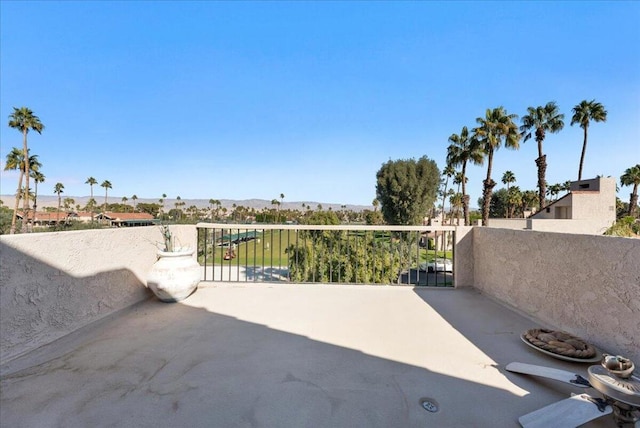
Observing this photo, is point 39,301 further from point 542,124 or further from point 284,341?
point 542,124

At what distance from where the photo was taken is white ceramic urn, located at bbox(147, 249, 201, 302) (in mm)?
3053

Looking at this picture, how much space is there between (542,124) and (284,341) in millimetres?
23434

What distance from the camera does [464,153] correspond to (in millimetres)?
19297

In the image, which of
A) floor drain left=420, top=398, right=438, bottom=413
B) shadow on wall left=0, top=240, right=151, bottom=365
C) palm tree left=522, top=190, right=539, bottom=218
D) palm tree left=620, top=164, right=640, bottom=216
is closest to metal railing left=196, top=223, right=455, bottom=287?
shadow on wall left=0, top=240, right=151, bottom=365

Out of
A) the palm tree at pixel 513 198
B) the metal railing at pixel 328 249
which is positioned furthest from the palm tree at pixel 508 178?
the metal railing at pixel 328 249

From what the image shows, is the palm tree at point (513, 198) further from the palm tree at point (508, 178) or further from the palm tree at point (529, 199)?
the palm tree at point (529, 199)

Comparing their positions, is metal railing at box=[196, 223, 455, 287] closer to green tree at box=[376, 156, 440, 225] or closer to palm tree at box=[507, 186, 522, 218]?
green tree at box=[376, 156, 440, 225]

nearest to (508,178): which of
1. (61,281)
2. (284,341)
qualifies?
(284,341)

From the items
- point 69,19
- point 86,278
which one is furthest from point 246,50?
point 86,278

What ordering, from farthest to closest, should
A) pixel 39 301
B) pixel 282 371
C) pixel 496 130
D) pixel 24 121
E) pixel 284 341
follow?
pixel 24 121 → pixel 496 130 → pixel 284 341 → pixel 39 301 → pixel 282 371

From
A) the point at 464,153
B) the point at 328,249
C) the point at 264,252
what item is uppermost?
the point at 464,153

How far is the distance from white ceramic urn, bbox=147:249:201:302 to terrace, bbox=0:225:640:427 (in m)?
0.16

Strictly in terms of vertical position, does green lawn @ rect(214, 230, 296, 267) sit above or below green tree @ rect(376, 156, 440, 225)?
below

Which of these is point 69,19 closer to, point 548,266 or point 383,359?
point 383,359
